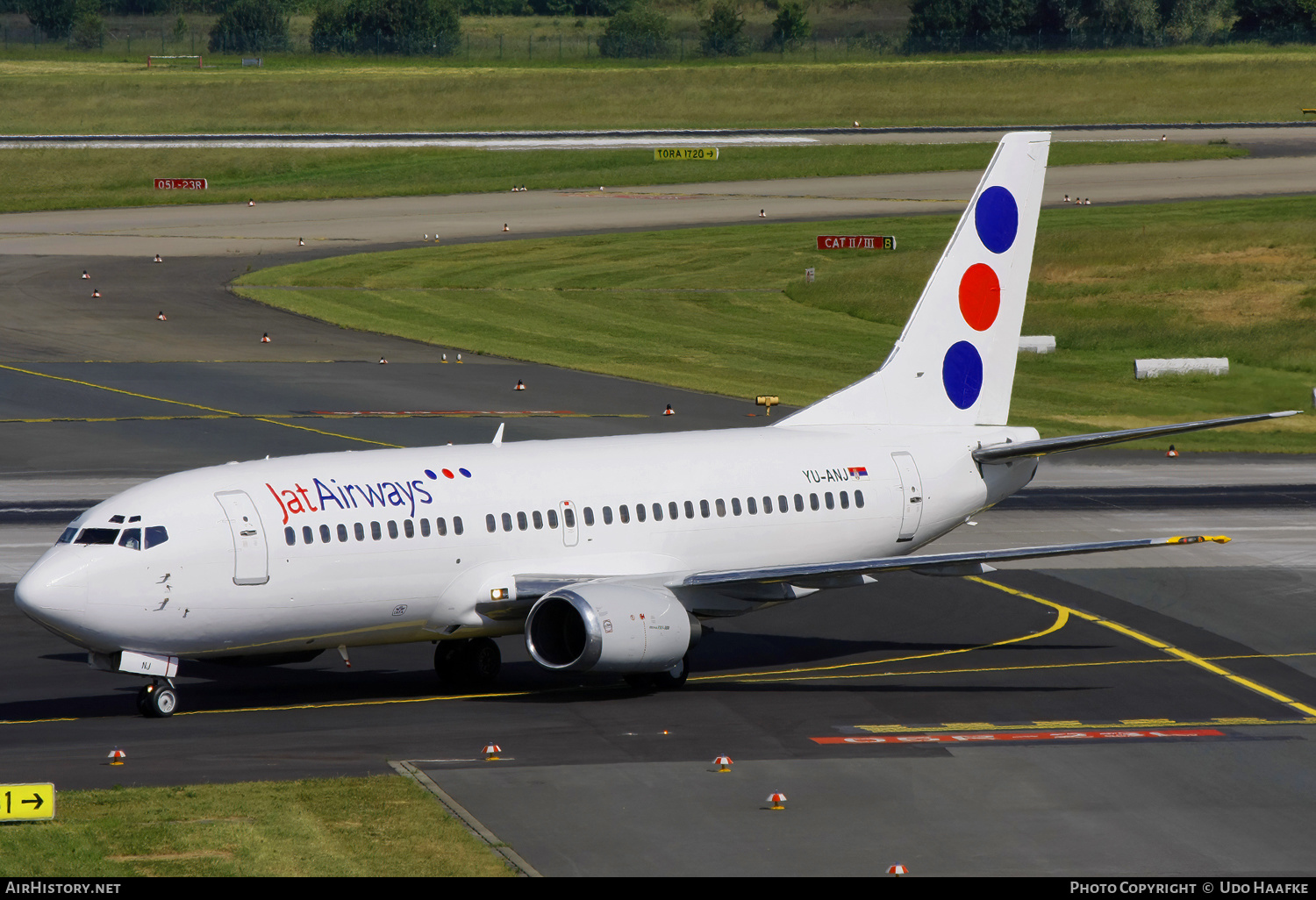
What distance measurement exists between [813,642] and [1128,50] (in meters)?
158

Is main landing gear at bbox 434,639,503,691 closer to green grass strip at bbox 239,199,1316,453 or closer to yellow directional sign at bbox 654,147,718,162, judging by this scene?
green grass strip at bbox 239,199,1316,453

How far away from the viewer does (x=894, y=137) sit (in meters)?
133

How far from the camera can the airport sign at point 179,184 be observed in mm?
116500

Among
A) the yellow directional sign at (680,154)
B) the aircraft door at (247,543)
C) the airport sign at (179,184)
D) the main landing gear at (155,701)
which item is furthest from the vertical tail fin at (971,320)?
the yellow directional sign at (680,154)

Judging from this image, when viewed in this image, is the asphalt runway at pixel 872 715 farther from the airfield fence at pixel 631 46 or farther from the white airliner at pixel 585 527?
the airfield fence at pixel 631 46

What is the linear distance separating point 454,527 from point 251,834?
9289 millimetres

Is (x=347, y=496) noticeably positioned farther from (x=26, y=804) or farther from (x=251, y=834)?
(x=26, y=804)

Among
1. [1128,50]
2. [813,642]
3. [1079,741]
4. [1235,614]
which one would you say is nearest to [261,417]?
[813,642]

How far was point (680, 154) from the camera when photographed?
12712cm

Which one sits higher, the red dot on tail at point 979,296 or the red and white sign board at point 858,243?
the red dot on tail at point 979,296

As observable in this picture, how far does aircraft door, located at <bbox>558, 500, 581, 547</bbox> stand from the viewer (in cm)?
3303

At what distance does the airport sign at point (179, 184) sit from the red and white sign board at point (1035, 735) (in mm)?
95367

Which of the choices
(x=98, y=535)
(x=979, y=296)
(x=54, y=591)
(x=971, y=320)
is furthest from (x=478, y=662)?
(x=979, y=296)

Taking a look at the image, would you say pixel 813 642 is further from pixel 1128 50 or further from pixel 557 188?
pixel 1128 50
